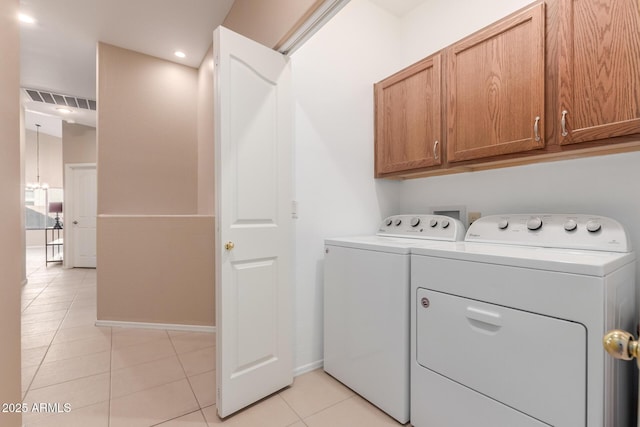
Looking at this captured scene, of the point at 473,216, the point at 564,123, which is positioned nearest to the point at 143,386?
the point at 473,216

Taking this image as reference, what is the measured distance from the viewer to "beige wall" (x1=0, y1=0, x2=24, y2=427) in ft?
3.99

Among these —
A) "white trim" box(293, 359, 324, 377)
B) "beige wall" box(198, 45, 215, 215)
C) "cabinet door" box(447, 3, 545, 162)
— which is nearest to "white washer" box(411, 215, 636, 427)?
"cabinet door" box(447, 3, 545, 162)

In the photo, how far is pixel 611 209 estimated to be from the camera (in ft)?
4.80

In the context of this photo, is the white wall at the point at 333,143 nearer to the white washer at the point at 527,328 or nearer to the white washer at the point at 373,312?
the white washer at the point at 373,312

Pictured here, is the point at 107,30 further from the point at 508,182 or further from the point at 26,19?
the point at 508,182

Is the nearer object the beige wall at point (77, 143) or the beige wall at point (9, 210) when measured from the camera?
the beige wall at point (9, 210)

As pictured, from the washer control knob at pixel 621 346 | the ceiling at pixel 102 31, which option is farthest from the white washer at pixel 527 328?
the ceiling at pixel 102 31

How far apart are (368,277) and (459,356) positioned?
0.59 m

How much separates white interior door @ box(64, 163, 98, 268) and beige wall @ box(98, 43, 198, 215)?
3230mm

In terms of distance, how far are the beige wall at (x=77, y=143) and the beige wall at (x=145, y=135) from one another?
3.22 meters

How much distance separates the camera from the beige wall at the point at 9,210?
3.99 feet

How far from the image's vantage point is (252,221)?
1.66 meters

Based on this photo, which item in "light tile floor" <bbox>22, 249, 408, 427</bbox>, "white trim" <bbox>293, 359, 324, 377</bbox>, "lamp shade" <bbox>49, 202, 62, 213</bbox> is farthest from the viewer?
"lamp shade" <bbox>49, 202, 62, 213</bbox>

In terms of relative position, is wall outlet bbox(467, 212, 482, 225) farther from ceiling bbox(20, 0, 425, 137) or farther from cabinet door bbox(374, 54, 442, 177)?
ceiling bbox(20, 0, 425, 137)
